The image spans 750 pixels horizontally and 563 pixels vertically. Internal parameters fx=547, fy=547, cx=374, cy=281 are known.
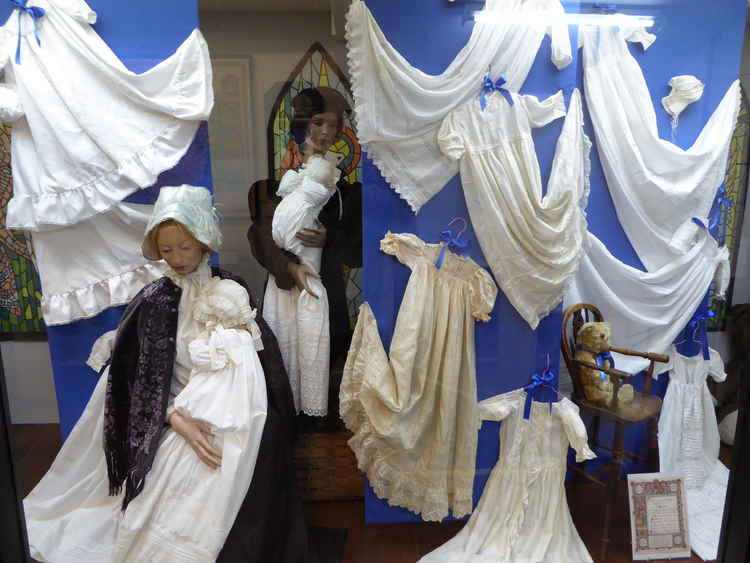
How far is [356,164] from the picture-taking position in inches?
70.6

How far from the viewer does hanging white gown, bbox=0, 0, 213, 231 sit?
5.23 feet

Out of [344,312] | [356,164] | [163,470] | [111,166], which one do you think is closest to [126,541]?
[163,470]

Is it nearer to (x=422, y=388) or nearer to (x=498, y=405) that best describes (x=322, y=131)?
(x=422, y=388)

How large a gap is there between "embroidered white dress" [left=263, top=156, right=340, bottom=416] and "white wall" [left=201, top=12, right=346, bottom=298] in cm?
12

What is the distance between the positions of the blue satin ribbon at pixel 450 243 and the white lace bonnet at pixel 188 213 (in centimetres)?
71

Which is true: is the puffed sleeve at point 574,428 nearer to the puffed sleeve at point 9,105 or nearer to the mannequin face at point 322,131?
the mannequin face at point 322,131

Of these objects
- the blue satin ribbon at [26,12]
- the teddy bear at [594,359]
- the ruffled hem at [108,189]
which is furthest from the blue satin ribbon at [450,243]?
the blue satin ribbon at [26,12]

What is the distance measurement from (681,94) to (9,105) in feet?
7.37

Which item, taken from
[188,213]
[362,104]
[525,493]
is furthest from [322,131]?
[525,493]

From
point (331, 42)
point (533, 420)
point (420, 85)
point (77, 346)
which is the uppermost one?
point (331, 42)

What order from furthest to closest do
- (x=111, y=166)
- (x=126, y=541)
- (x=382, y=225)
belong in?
1. (x=382, y=225)
2. (x=111, y=166)
3. (x=126, y=541)

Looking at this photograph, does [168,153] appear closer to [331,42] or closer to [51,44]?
[51,44]

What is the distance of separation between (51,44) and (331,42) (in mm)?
817

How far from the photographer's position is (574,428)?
189cm
